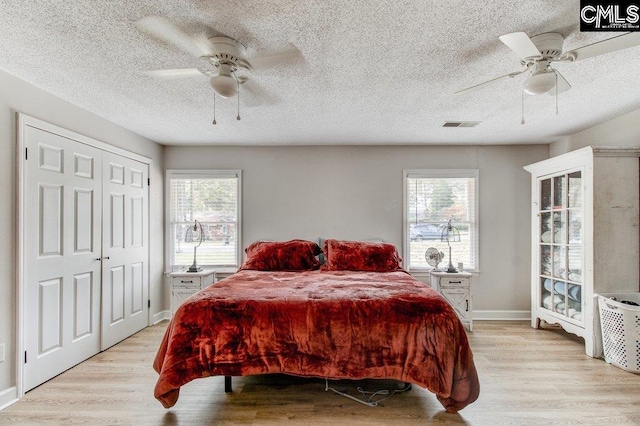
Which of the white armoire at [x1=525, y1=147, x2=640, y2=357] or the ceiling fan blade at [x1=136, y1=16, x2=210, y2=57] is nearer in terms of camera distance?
the ceiling fan blade at [x1=136, y1=16, x2=210, y2=57]

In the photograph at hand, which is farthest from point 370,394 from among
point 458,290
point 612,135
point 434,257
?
point 612,135

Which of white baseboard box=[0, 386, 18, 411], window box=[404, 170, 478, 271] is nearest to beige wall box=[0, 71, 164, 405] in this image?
white baseboard box=[0, 386, 18, 411]

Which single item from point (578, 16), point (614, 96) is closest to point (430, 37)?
point (578, 16)

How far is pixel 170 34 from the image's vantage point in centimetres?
175

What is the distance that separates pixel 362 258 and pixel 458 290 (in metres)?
1.24

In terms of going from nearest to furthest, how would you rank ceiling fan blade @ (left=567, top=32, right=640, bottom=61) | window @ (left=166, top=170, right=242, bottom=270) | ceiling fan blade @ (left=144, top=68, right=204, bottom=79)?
ceiling fan blade @ (left=567, top=32, right=640, bottom=61), ceiling fan blade @ (left=144, top=68, right=204, bottom=79), window @ (left=166, top=170, right=242, bottom=270)

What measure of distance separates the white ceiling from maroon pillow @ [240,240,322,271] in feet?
4.35

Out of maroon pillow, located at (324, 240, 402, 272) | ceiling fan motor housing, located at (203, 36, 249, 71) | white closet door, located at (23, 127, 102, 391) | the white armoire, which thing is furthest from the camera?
maroon pillow, located at (324, 240, 402, 272)

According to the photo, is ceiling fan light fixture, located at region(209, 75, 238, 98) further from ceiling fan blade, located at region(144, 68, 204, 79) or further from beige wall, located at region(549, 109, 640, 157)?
beige wall, located at region(549, 109, 640, 157)

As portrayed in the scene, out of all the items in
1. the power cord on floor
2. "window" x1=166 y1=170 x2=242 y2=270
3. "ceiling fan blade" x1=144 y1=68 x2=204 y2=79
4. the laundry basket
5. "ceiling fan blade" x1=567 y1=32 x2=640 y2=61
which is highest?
"ceiling fan blade" x1=144 y1=68 x2=204 y2=79

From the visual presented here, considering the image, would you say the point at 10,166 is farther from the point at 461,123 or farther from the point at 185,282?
the point at 461,123

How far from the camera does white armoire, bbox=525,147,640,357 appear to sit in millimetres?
3002

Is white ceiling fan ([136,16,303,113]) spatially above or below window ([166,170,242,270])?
above

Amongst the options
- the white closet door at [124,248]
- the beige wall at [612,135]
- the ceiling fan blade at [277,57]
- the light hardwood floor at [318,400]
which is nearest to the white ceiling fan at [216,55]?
the ceiling fan blade at [277,57]
